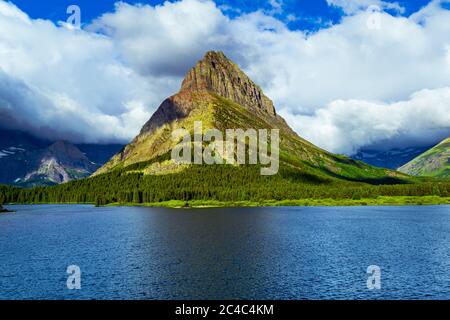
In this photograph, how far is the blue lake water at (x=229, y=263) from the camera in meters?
70.6

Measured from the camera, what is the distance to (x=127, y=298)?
221 ft

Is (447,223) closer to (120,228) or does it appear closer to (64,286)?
(120,228)

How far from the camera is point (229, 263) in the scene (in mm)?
93188

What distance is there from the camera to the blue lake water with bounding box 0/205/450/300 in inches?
2778

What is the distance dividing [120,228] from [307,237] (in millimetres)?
78214

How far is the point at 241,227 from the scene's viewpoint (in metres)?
166

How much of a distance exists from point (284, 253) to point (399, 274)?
1197 inches

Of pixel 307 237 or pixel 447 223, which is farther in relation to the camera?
pixel 447 223
